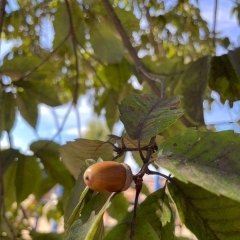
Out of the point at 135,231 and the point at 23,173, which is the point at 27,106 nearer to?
the point at 23,173

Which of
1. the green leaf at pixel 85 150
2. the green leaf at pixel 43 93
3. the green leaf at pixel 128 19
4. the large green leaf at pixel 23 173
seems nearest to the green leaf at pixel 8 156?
the large green leaf at pixel 23 173

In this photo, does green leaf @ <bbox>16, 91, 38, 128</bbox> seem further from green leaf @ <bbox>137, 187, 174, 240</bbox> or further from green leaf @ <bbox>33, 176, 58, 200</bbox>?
green leaf @ <bbox>137, 187, 174, 240</bbox>

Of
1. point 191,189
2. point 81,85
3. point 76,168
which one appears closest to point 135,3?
point 81,85

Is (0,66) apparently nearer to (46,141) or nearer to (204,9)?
(46,141)

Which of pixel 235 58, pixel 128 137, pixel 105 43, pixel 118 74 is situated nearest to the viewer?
pixel 128 137

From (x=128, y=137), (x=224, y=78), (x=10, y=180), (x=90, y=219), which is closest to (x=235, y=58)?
(x=224, y=78)

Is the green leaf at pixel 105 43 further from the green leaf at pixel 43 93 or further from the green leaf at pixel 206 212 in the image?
the green leaf at pixel 206 212
